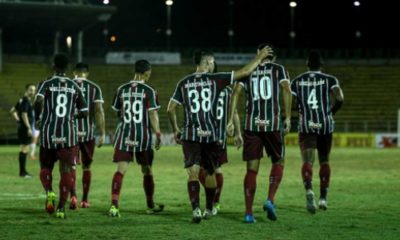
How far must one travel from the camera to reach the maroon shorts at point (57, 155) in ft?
39.3

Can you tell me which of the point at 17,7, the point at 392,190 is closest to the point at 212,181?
the point at 392,190

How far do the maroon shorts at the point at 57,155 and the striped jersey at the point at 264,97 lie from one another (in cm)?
252

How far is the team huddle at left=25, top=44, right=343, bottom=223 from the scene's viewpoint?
11414 millimetres

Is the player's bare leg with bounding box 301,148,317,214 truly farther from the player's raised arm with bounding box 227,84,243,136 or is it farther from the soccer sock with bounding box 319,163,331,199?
the player's raised arm with bounding box 227,84,243,136

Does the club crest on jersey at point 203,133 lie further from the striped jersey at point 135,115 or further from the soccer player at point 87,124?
the soccer player at point 87,124

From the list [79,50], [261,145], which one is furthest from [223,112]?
[79,50]

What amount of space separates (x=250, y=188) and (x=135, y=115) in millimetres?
2110

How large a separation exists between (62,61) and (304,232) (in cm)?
429

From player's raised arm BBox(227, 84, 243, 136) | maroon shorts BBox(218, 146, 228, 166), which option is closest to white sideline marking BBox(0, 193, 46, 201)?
maroon shorts BBox(218, 146, 228, 166)

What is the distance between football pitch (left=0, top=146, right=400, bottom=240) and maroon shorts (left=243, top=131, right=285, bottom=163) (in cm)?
88

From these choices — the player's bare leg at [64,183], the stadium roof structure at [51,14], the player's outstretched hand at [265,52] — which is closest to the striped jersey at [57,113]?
the player's bare leg at [64,183]

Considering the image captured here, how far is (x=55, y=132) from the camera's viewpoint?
1192cm

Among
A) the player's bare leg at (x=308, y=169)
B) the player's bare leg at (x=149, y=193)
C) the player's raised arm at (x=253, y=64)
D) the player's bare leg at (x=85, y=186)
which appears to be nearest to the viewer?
the player's raised arm at (x=253, y=64)

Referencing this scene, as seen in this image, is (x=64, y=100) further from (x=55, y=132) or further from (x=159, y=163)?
(x=159, y=163)
